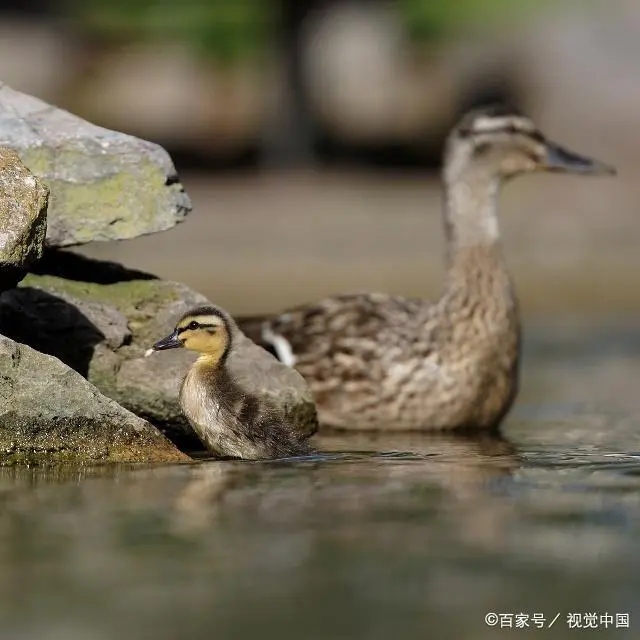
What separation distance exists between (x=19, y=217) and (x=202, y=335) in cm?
99

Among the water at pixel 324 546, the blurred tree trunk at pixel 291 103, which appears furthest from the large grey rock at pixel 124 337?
the blurred tree trunk at pixel 291 103

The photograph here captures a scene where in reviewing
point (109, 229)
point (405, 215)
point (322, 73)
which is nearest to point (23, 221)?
point (109, 229)

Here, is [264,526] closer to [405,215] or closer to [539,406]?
[539,406]

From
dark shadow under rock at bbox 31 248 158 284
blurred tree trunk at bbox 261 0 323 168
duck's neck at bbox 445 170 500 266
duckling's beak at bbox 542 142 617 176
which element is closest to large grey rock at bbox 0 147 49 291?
dark shadow under rock at bbox 31 248 158 284

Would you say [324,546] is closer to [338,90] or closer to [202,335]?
[202,335]

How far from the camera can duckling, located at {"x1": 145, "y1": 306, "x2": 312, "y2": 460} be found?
6.08 metres

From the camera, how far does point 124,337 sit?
6676 mm

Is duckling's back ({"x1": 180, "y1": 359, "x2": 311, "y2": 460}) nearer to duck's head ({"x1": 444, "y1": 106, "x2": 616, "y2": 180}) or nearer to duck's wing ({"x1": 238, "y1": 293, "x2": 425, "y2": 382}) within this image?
duck's wing ({"x1": 238, "y1": 293, "x2": 425, "y2": 382})

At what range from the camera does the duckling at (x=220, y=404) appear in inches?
239

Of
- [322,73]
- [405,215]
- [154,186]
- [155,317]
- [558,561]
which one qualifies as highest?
[322,73]

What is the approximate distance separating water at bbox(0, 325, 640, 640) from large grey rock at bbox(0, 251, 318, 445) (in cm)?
63

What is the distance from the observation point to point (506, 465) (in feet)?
19.2

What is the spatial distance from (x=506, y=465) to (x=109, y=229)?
1.76m

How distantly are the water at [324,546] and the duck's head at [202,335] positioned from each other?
1.95 ft
